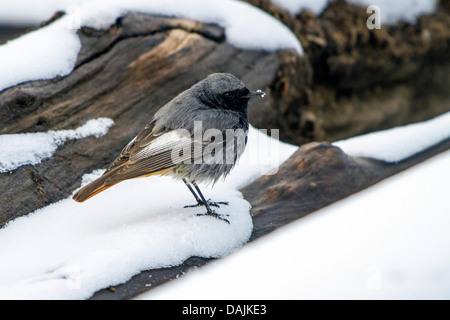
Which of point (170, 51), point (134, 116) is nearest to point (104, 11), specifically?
point (170, 51)

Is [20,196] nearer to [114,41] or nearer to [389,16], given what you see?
[114,41]

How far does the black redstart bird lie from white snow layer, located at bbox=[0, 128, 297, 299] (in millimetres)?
263

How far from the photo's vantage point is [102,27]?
491cm

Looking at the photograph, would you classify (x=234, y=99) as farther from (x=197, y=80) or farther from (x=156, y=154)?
(x=197, y=80)

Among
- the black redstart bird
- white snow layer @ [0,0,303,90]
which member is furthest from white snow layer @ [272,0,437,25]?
the black redstart bird

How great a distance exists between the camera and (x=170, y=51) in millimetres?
5027

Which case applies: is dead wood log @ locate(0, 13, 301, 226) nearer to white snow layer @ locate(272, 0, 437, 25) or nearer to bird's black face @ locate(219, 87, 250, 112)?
bird's black face @ locate(219, 87, 250, 112)

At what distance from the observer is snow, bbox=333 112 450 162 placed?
4773mm

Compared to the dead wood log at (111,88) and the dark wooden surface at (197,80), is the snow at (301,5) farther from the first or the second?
the dead wood log at (111,88)

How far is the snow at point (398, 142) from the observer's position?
15.7 feet

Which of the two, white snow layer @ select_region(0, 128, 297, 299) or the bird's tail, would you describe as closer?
white snow layer @ select_region(0, 128, 297, 299)

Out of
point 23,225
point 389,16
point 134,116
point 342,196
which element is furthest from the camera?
point 389,16

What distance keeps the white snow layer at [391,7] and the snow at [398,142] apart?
2.57 metres
